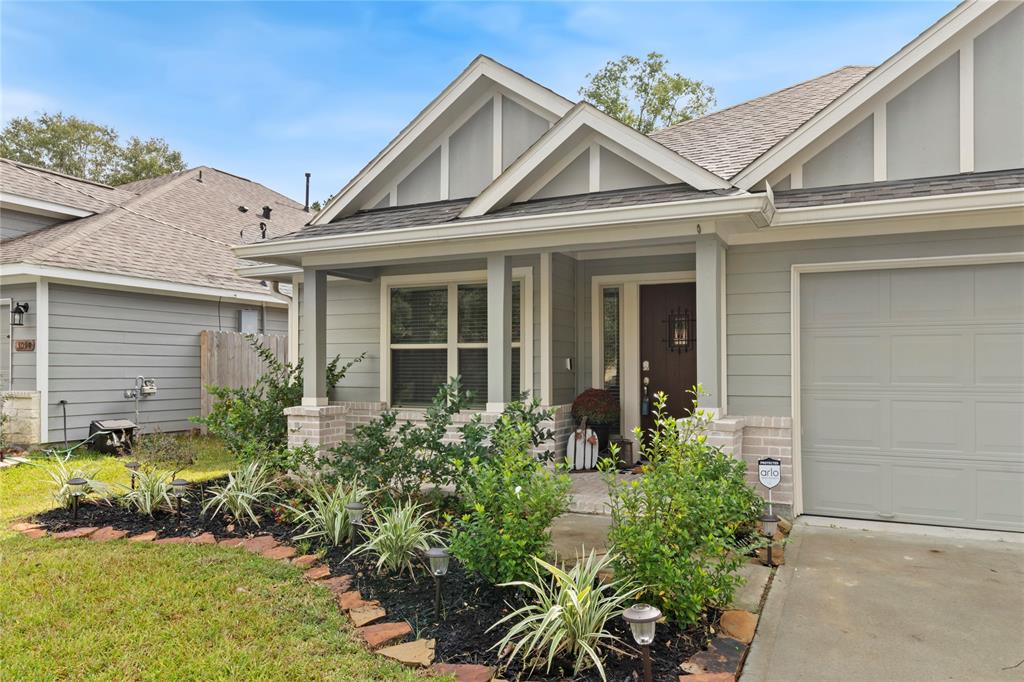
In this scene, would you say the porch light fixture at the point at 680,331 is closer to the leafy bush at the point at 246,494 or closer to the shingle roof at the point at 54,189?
the leafy bush at the point at 246,494

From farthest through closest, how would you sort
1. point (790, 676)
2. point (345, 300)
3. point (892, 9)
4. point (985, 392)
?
point (345, 300)
point (892, 9)
point (985, 392)
point (790, 676)

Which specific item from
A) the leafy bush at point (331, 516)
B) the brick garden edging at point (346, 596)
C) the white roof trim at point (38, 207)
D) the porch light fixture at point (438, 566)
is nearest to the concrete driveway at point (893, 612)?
the brick garden edging at point (346, 596)

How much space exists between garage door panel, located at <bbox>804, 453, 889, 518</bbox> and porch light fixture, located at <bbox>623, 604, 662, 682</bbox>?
3699 millimetres

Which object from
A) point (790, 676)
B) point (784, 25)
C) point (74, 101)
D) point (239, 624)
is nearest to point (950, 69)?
point (784, 25)

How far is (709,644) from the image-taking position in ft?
10.5

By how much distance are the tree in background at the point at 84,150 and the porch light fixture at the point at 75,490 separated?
23.7 m

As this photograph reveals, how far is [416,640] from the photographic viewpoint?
130 inches

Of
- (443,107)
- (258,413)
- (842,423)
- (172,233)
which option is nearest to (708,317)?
(842,423)

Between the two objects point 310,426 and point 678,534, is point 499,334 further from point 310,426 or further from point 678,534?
point 678,534

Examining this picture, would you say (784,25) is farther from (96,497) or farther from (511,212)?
(96,497)

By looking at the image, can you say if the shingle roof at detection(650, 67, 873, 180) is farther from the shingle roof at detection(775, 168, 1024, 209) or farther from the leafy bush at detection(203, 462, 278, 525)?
the leafy bush at detection(203, 462, 278, 525)

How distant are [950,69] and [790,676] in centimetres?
506

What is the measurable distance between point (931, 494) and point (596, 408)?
10.6ft

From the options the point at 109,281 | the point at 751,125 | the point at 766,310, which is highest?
the point at 751,125
